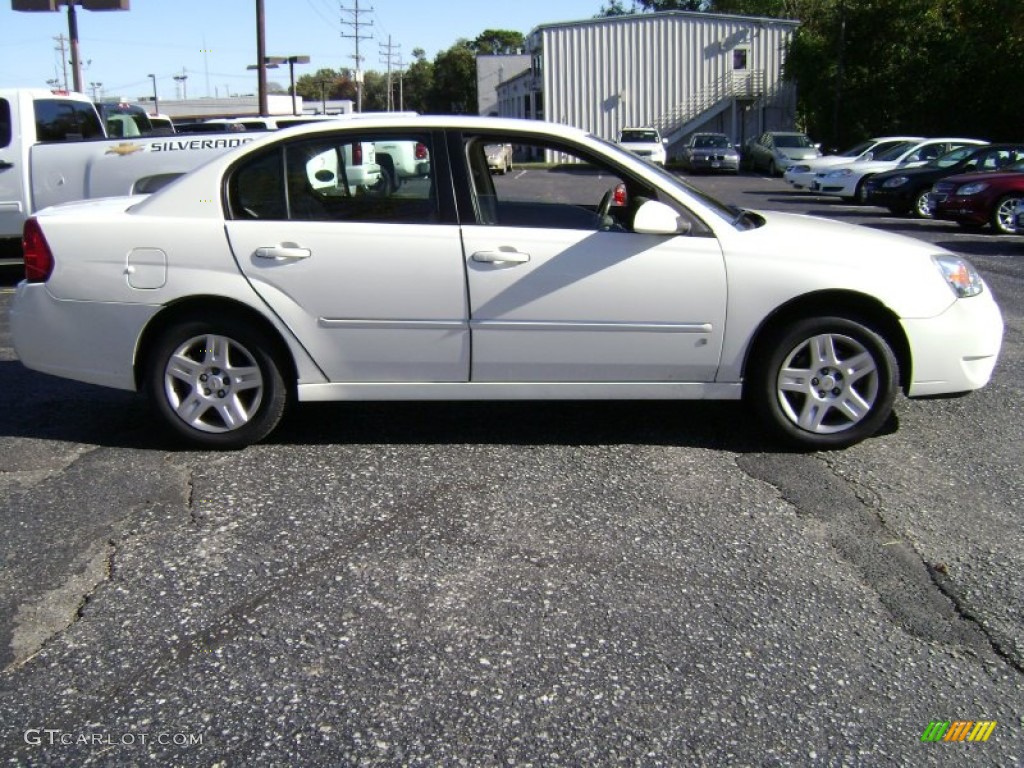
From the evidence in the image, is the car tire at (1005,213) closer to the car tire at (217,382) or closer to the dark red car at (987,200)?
the dark red car at (987,200)

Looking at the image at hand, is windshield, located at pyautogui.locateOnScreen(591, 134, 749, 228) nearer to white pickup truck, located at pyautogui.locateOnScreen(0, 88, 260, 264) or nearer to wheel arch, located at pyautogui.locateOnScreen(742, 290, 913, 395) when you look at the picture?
wheel arch, located at pyautogui.locateOnScreen(742, 290, 913, 395)

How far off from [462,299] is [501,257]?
273mm

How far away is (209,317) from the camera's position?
5.06 m

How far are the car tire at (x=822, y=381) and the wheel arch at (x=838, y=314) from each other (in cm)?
3

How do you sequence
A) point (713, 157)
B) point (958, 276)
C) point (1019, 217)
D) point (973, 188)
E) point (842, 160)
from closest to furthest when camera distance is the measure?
1. point (958, 276)
2. point (1019, 217)
3. point (973, 188)
4. point (842, 160)
5. point (713, 157)

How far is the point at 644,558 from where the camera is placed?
3924 mm

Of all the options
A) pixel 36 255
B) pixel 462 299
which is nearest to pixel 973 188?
pixel 462 299

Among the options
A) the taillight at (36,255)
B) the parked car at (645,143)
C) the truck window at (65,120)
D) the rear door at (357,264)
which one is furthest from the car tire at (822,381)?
the parked car at (645,143)

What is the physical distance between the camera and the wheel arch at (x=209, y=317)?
505cm

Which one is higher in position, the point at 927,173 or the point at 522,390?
the point at 927,173

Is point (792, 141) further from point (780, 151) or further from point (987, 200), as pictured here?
point (987, 200)

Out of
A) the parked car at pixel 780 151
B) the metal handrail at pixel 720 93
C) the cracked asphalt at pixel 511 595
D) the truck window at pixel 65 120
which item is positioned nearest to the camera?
the cracked asphalt at pixel 511 595

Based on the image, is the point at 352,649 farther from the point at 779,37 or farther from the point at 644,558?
the point at 779,37

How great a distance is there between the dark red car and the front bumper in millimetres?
11378
